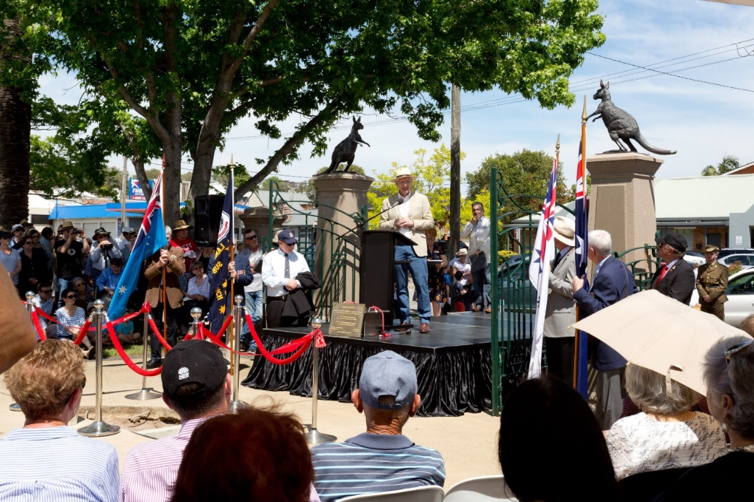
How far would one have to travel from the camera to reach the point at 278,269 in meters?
10.4

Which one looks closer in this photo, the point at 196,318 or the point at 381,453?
the point at 381,453

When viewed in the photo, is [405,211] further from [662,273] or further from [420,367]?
[662,273]

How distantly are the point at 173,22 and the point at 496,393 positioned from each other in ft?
33.7

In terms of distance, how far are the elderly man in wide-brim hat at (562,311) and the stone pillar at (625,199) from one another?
10.0ft

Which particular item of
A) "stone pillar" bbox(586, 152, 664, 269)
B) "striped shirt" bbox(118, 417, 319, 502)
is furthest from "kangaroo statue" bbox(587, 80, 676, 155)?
"striped shirt" bbox(118, 417, 319, 502)

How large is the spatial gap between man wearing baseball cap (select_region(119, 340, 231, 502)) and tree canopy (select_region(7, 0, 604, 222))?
38.8 ft

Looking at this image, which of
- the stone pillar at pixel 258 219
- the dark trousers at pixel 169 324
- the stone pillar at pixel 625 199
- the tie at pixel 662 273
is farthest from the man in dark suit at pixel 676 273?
the stone pillar at pixel 258 219

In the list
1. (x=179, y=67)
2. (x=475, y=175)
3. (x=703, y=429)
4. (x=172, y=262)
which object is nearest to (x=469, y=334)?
(x=172, y=262)

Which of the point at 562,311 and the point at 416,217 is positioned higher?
the point at 416,217

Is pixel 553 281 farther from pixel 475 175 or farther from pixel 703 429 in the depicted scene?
pixel 475 175

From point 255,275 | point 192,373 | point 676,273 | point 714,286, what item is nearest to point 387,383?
point 192,373

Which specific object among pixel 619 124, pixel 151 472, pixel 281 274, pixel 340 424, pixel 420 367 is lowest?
pixel 340 424

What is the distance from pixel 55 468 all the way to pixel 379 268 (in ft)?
23.7

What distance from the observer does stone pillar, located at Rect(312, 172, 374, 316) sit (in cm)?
1235
